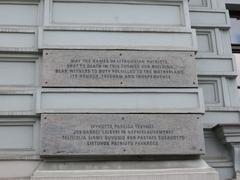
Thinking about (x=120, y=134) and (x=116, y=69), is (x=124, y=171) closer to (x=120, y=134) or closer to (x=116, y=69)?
(x=120, y=134)

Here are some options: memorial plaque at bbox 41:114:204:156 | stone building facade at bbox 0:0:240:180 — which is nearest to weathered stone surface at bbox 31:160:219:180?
stone building facade at bbox 0:0:240:180

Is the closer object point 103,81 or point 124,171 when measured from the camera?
point 124,171

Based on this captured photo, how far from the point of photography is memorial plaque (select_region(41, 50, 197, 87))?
5.84 m

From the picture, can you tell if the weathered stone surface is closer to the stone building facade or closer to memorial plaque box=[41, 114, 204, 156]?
the stone building facade

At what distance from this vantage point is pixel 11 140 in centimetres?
561

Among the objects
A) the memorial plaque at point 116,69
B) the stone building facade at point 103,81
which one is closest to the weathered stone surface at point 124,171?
the stone building facade at point 103,81

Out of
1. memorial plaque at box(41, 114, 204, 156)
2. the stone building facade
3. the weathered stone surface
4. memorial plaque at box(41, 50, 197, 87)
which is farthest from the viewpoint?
memorial plaque at box(41, 50, 197, 87)

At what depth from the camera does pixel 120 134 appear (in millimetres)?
5594

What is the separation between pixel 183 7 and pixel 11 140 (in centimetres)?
327

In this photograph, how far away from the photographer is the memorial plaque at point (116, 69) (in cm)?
584

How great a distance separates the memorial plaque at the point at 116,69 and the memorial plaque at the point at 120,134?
1.62 feet

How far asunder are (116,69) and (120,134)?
96 centimetres

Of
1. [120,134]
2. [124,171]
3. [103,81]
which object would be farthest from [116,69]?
[124,171]

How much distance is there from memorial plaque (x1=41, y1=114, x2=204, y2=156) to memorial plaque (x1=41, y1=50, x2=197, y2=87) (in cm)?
49
